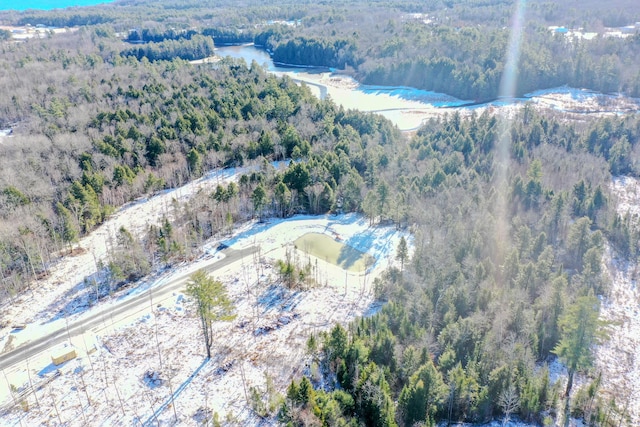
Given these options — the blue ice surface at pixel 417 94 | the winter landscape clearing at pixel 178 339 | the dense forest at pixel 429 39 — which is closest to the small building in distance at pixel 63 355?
the winter landscape clearing at pixel 178 339

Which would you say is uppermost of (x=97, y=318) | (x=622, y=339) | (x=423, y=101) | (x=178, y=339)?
(x=423, y=101)

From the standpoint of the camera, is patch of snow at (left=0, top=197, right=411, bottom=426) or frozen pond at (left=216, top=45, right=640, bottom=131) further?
frozen pond at (left=216, top=45, right=640, bottom=131)

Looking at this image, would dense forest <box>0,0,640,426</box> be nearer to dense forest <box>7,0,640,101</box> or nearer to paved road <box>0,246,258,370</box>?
dense forest <box>7,0,640,101</box>

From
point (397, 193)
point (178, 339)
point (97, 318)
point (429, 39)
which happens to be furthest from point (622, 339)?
point (429, 39)

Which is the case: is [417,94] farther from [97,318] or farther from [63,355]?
[63,355]

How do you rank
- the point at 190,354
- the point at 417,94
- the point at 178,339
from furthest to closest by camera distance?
the point at 417,94 → the point at 178,339 → the point at 190,354

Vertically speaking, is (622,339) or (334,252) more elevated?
(334,252)

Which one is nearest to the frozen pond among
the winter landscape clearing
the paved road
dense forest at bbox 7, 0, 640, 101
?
dense forest at bbox 7, 0, 640, 101
